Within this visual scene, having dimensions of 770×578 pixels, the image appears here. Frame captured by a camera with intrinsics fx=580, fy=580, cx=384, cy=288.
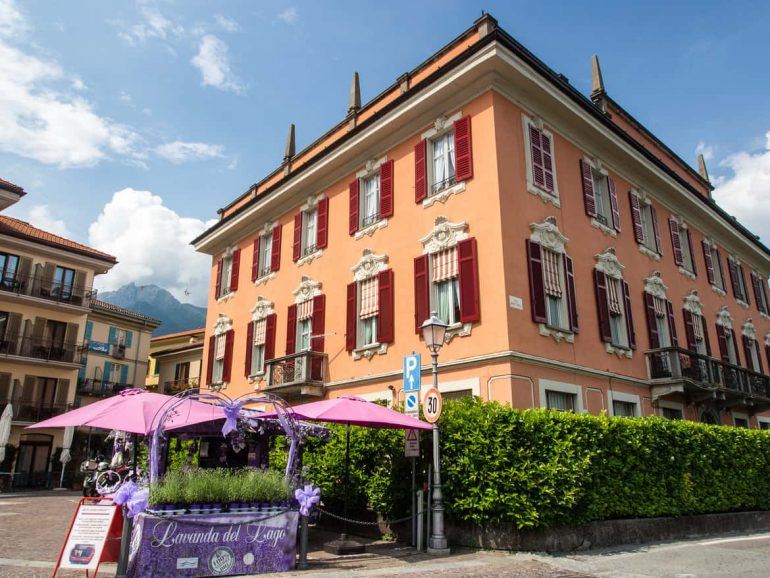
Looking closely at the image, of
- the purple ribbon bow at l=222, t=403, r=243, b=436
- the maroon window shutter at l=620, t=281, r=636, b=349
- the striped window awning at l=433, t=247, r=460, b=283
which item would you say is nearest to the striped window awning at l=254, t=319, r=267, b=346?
the striped window awning at l=433, t=247, r=460, b=283

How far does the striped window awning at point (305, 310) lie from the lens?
64.0ft

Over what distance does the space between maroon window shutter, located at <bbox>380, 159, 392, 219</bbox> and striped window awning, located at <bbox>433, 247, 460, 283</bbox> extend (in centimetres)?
266

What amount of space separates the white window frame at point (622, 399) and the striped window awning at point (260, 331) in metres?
12.1

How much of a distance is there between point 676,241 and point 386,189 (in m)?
11.4

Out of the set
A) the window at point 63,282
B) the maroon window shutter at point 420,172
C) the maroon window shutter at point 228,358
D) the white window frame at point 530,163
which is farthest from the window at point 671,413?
the window at point 63,282

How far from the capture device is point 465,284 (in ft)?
46.6

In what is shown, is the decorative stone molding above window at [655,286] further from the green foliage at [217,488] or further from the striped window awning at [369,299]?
the green foliage at [217,488]

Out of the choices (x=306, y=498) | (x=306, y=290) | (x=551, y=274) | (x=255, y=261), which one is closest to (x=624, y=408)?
(x=551, y=274)

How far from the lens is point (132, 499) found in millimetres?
6977

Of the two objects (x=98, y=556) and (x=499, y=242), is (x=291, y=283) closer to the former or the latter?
(x=499, y=242)

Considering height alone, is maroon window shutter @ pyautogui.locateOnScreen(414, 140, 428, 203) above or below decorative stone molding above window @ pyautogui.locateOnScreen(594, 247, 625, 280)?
above

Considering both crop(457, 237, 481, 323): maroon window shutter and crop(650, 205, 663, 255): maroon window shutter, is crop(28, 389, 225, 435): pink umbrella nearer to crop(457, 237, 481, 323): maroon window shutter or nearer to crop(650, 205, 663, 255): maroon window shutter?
crop(457, 237, 481, 323): maroon window shutter

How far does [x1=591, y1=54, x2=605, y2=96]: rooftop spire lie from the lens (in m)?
19.6

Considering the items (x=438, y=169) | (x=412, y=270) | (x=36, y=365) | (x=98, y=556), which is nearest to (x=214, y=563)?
(x=98, y=556)
